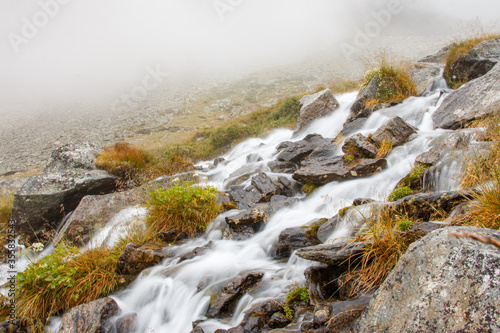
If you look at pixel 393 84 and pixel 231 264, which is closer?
pixel 231 264

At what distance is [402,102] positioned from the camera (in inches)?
531

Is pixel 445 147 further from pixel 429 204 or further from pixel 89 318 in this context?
pixel 89 318

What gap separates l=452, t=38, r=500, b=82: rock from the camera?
41.6 ft

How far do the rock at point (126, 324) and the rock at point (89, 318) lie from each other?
0.21 meters

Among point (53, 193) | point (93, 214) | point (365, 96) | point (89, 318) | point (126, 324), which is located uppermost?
point (53, 193)

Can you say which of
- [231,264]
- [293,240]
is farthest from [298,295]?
[231,264]

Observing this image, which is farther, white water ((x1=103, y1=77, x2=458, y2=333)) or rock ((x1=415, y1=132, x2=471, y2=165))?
rock ((x1=415, y1=132, x2=471, y2=165))

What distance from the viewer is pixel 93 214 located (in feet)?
33.4

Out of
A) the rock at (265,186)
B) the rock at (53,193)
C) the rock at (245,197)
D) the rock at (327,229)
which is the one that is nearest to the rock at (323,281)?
the rock at (327,229)

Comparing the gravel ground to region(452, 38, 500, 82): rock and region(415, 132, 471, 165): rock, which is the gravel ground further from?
region(415, 132, 471, 165): rock

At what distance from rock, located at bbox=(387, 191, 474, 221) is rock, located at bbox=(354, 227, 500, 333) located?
8.02 ft

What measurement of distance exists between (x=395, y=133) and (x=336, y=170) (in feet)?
8.74

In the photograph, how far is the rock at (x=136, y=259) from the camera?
21.1 feet

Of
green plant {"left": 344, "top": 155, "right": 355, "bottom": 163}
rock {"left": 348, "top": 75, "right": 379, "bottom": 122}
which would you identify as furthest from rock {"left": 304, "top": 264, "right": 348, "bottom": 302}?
rock {"left": 348, "top": 75, "right": 379, "bottom": 122}
